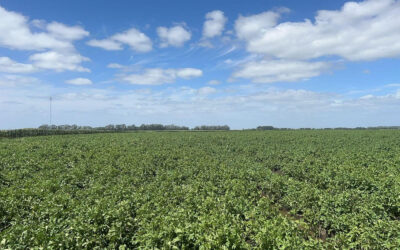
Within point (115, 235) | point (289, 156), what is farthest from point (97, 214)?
point (289, 156)

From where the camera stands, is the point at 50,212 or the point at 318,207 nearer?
the point at 50,212

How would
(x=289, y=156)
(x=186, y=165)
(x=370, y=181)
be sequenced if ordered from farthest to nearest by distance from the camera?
(x=289, y=156), (x=186, y=165), (x=370, y=181)

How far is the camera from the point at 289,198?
10.4 m

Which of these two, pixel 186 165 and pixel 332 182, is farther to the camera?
pixel 186 165

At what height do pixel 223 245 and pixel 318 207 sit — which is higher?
pixel 223 245

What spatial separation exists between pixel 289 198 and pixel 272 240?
18.4 ft

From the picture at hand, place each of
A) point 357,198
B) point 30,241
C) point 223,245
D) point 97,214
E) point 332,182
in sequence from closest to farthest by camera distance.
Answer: point 223,245
point 30,241
point 97,214
point 357,198
point 332,182

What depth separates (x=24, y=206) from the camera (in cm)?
888

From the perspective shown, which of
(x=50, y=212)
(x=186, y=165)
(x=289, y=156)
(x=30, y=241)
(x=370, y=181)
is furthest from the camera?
(x=289, y=156)

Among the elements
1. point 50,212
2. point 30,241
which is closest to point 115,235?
point 30,241

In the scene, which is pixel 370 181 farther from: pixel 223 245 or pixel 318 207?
pixel 223 245

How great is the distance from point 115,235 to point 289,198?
7803 millimetres

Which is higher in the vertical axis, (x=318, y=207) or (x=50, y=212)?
(x=50, y=212)

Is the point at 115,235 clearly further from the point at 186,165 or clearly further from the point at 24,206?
the point at 186,165
